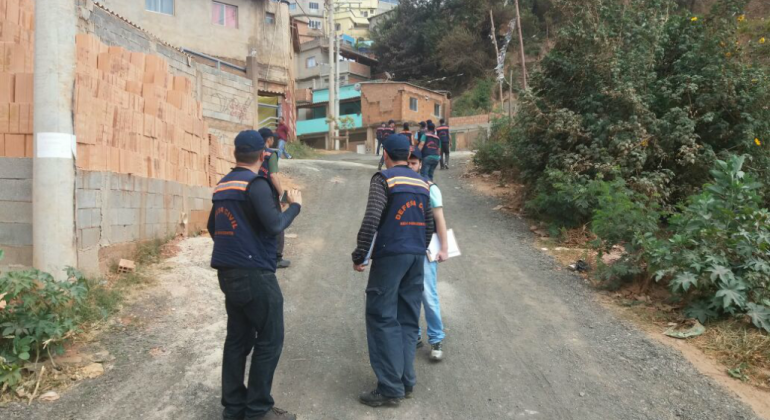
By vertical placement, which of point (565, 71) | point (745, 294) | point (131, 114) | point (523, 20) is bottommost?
point (745, 294)

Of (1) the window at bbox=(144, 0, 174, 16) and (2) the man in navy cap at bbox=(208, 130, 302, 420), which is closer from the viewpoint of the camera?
(2) the man in navy cap at bbox=(208, 130, 302, 420)

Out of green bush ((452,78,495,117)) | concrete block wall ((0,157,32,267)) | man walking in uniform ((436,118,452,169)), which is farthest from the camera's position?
green bush ((452,78,495,117))

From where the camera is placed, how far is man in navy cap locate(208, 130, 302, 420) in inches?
120

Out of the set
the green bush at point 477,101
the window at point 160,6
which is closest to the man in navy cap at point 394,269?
the window at point 160,6

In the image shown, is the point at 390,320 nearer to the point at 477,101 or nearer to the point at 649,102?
the point at 649,102

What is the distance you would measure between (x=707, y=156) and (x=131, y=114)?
28.4 feet

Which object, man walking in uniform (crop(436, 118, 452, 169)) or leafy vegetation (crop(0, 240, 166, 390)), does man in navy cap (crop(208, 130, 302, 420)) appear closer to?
leafy vegetation (crop(0, 240, 166, 390))

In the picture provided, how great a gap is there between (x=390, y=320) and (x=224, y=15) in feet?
72.6

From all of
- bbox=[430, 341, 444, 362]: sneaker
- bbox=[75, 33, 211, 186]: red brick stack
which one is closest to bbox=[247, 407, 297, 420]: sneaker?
bbox=[430, 341, 444, 362]: sneaker

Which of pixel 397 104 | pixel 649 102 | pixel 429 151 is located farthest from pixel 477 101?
pixel 649 102

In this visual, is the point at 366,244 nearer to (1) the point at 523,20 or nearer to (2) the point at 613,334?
(2) the point at 613,334

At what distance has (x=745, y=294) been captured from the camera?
15.6 ft

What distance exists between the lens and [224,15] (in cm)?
2228

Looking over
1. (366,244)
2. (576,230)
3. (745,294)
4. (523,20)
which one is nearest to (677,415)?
(745,294)
